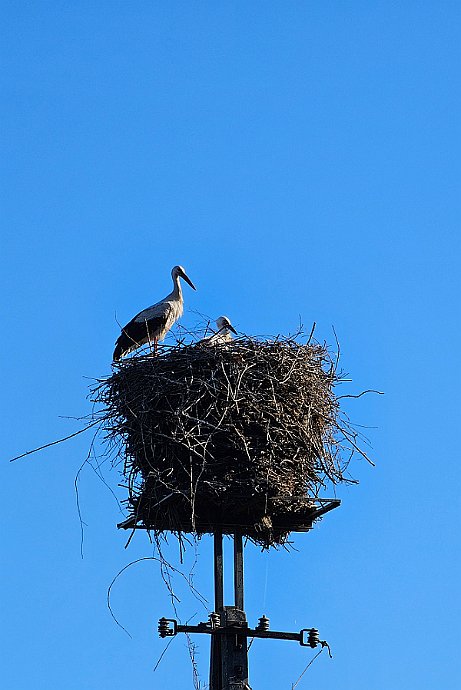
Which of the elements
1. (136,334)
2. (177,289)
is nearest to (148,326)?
(136,334)

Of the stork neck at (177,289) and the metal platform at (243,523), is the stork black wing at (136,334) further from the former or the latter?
the metal platform at (243,523)

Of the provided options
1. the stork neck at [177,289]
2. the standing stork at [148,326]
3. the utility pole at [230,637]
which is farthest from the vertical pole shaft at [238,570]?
the stork neck at [177,289]

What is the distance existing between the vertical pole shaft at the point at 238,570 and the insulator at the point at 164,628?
18.4 inches

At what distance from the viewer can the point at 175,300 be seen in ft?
40.7

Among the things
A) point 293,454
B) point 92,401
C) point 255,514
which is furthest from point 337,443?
point 92,401

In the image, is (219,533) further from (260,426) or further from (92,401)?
(92,401)

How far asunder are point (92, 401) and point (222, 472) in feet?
4.87

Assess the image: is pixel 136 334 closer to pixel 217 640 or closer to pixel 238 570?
pixel 238 570

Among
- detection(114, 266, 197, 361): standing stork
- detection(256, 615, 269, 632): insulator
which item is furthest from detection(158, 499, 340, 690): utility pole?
detection(114, 266, 197, 361): standing stork

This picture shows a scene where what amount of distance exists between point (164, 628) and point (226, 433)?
1.58 metres

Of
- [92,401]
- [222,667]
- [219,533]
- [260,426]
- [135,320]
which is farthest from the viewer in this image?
[135,320]

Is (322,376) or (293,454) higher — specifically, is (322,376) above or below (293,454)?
above

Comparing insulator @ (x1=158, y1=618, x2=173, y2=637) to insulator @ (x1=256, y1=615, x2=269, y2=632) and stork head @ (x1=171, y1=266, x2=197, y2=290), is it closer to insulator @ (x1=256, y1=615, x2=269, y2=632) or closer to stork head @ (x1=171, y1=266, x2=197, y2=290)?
insulator @ (x1=256, y1=615, x2=269, y2=632)

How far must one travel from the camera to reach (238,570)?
7434 mm
